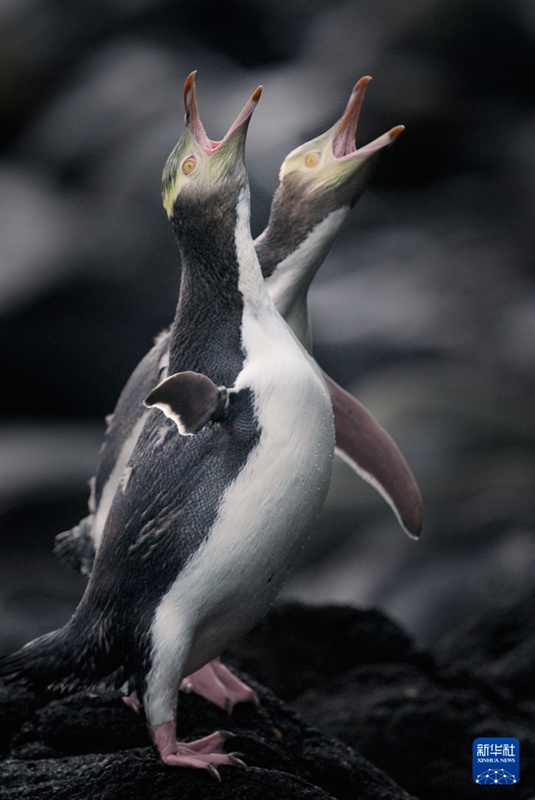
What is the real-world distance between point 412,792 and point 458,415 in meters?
3.48

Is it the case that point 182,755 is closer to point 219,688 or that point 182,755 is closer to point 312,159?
point 219,688

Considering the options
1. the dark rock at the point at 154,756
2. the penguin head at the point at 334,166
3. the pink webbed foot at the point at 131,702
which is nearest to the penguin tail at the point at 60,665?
the dark rock at the point at 154,756

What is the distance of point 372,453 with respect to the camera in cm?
196

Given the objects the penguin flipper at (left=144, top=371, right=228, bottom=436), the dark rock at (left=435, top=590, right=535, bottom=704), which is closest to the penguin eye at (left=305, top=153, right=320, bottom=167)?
the penguin flipper at (left=144, top=371, right=228, bottom=436)

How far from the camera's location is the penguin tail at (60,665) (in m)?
1.54

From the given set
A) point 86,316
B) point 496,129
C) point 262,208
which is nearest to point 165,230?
point 86,316

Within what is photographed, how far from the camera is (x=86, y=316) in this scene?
214 inches

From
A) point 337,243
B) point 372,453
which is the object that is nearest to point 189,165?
point 372,453

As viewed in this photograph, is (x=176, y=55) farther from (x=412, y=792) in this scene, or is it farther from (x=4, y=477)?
(x=412, y=792)

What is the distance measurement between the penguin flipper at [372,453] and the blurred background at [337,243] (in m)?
2.72

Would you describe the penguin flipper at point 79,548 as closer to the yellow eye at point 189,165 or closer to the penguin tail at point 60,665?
the penguin tail at point 60,665

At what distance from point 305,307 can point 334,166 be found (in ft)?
0.96

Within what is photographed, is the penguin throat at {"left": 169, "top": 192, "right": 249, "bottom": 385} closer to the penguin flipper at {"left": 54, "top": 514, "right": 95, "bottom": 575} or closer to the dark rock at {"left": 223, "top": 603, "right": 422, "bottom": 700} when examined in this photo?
the penguin flipper at {"left": 54, "top": 514, "right": 95, "bottom": 575}

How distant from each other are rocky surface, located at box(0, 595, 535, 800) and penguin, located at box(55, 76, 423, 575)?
0.31m
